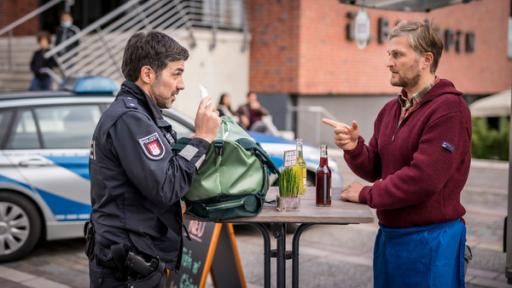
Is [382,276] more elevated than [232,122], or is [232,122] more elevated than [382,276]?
[232,122]

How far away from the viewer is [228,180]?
303 centimetres

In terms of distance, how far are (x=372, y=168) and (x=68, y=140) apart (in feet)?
13.7

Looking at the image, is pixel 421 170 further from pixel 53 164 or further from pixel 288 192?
pixel 53 164

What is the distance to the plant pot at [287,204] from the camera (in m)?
3.32

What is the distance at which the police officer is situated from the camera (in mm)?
2801

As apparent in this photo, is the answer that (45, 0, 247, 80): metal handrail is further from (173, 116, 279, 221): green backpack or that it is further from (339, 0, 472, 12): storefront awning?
(173, 116, 279, 221): green backpack

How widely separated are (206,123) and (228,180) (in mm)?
272

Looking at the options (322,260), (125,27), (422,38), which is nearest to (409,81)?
(422,38)

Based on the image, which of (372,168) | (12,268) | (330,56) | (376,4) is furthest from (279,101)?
(372,168)

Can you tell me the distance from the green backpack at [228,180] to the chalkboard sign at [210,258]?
1.65m

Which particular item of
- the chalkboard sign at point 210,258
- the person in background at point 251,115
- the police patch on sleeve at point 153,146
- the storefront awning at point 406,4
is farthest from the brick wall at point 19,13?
the police patch on sleeve at point 153,146

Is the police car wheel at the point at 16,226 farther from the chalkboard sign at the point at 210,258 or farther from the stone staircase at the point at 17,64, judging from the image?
the stone staircase at the point at 17,64

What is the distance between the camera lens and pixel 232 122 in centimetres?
333

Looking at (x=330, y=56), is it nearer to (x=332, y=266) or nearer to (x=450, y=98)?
(x=332, y=266)
